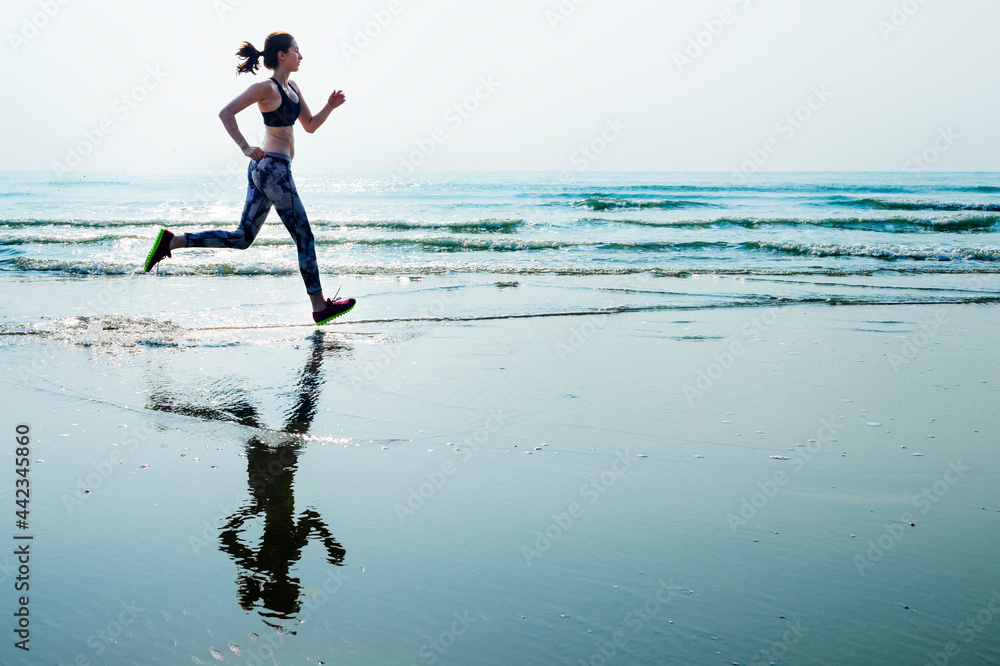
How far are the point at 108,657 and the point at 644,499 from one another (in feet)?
6.54

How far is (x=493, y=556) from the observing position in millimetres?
2645

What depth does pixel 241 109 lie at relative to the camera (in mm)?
5035

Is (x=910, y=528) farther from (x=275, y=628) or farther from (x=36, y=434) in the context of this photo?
(x=36, y=434)

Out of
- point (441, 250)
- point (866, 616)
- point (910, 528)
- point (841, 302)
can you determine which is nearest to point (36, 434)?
point (866, 616)

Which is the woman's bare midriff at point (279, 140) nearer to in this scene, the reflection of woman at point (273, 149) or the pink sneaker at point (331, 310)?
the reflection of woman at point (273, 149)

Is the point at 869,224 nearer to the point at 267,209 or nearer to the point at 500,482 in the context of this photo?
the point at 267,209

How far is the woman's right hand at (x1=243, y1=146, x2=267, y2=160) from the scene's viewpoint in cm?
507

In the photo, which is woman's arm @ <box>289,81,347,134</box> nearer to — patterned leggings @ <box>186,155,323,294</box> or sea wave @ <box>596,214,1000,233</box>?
patterned leggings @ <box>186,155,323,294</box>

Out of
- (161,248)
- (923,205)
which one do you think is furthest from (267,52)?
(923,205)

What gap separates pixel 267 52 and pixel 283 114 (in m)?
0.42

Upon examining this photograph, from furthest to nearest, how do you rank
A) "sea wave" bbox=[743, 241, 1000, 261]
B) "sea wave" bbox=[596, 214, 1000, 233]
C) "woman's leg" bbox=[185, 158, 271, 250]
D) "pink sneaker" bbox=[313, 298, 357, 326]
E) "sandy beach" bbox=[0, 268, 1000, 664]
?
"sea wave" bbox=[596, 214, 1000, 233] < "sea wave" bbox=[743, 241, 1000, 261] < "pink sneaker" bbox=[313, 298, 357, 326] < "woman's leg" bbox=[185, 158, 271, 250] < "sandy beach" bbox=[0, 268, 1000, 664]

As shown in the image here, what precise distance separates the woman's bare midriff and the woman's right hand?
19 centimetres

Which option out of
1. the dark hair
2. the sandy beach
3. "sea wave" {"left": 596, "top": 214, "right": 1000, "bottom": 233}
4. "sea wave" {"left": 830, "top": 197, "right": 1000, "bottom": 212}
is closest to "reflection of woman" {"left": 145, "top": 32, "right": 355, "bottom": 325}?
the dark hair

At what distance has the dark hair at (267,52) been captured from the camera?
5164 mm
